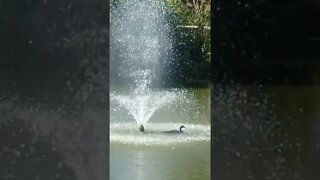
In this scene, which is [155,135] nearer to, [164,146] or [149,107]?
[164,146]

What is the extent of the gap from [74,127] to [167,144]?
17.1 feet

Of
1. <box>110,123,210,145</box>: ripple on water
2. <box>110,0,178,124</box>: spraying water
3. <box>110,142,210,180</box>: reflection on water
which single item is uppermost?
<box>110,0,178,124</box>: spraying water

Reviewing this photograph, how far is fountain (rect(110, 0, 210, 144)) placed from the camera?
29.7ft

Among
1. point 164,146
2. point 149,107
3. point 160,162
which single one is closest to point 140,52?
point 149,107

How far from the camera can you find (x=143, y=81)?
39.5 feet

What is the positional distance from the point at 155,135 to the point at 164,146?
1141mm

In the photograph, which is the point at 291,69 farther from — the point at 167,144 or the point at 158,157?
the point at 167,144

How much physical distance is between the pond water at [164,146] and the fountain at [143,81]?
0.06 feet

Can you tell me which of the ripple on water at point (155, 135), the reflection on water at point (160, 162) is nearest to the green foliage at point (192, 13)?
the ripple on water at point (155, 135)

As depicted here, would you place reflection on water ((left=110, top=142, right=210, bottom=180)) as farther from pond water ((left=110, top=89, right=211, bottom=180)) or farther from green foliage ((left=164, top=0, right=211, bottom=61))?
green foliage ((left=164, top=0, right=211, bottom=61))

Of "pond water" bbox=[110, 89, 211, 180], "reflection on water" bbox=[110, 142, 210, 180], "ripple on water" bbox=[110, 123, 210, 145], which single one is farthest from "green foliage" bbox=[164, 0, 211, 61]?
"reflection on water" bbox=[110, 142, 210, 180]

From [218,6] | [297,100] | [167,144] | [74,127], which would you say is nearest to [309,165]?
[297,100]

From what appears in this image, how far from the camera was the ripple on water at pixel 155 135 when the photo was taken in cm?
803

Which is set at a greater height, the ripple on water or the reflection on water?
the reflection on water
